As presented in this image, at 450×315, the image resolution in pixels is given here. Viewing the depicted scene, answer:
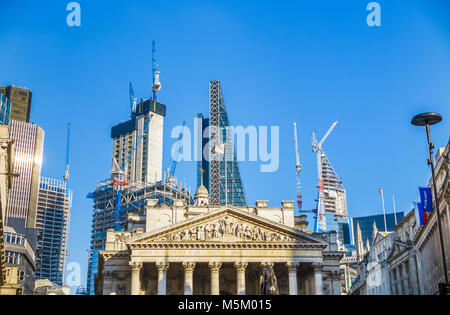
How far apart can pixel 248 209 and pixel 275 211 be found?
164 inches

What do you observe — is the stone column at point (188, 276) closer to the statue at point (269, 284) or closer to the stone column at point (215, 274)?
the stone column at point (215, 274)

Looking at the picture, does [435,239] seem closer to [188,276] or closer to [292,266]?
[292,266]

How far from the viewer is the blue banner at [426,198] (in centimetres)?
6366

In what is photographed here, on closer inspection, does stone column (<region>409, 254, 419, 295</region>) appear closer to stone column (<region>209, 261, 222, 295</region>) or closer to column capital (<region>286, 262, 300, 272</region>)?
column capital (<region>286, 262, 300, 272</region>)

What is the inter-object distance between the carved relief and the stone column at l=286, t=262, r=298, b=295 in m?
3.27

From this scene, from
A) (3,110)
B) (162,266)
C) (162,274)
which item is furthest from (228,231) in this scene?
(3,110)

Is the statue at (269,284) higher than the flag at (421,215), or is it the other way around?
the flag at (421,215)

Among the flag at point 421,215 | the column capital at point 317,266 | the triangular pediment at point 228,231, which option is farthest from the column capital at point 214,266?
the flag at point 421,215

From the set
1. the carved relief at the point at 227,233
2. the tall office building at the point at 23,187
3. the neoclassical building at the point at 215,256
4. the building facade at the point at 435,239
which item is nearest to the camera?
the building facade at the point at 435,239

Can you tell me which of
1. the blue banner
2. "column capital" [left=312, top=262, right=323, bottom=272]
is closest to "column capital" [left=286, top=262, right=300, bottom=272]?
"column capital" [left=312, top=262, right=323, bottom=272]

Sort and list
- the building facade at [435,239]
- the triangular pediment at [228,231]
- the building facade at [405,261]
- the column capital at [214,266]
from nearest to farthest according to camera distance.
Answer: the building facade at [435,239] → the column capital at [214,266] → the triangular pediment at [228,231] → the building facade at [405,261]
